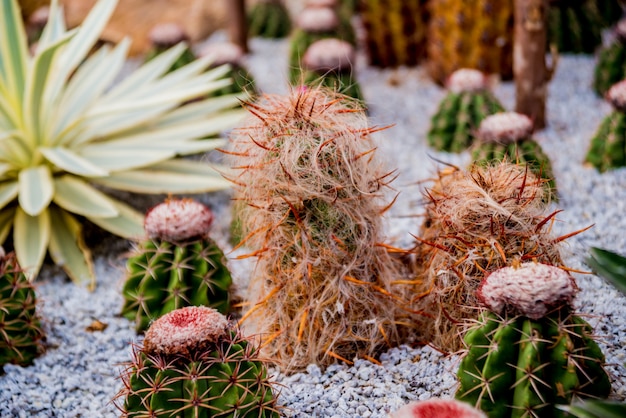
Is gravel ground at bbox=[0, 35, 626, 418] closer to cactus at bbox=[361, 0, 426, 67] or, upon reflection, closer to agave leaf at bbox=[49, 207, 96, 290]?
agave leaf at bbox=[49, 207, 96, 290]

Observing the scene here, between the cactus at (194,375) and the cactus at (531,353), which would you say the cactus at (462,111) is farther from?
the cactus at (194,375)

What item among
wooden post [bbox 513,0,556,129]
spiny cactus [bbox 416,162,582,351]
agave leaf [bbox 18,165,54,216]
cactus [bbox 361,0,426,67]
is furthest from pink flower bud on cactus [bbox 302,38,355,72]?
spiny cactus [bbox 416,162,582,351]

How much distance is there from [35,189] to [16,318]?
74 centimetres

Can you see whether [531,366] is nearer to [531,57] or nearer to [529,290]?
[529,290]

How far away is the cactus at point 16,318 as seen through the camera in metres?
2.44

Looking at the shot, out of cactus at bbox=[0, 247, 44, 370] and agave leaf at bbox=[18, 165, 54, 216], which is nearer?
cactus at bbox=[0, 247, 44, 370]

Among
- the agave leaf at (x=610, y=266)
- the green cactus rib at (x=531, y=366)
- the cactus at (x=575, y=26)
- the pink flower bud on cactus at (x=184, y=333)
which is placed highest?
the agave leaf at (x=610, y=266)

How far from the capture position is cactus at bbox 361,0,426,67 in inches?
201

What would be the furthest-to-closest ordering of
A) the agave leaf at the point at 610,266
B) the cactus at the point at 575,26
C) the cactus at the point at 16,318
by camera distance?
the cactus at the point at 575,26, the cactus at the point at 16,318, the agave leaf at the point at 610,266

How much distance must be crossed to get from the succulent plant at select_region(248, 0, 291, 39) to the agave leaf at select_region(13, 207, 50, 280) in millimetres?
3502

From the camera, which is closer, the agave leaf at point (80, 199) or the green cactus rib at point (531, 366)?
the green cactus rib at point (531, 366)

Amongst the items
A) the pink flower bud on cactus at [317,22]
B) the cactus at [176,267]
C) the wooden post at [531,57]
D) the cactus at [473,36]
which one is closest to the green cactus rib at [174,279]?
the cactus at [176,267]

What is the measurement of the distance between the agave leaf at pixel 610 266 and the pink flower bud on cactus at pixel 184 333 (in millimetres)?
942

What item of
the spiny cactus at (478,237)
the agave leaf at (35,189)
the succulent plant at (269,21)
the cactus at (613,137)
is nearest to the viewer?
Result: the spiny cactus at (478,237)
